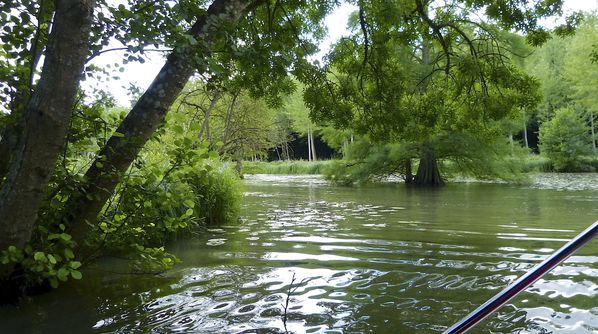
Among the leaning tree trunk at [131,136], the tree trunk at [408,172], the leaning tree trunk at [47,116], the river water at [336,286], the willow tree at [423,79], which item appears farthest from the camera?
the tree trunk at [408,172]

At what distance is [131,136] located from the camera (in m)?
3.45

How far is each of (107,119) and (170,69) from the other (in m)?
0.86

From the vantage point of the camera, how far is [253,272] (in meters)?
4.76

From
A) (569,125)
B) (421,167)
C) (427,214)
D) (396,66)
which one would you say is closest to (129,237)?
(396,66)

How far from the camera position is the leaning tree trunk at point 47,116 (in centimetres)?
270

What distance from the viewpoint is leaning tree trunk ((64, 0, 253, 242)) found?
349cm

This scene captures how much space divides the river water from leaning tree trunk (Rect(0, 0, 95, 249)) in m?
0.90

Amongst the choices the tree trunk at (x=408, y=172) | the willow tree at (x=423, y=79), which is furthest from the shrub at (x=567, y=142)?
the willow tree at (x=423, y=79)

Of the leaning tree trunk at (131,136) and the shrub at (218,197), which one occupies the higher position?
the leaning tree trunk at (131,136)

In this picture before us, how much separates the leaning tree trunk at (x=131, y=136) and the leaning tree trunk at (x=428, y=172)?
16782mm

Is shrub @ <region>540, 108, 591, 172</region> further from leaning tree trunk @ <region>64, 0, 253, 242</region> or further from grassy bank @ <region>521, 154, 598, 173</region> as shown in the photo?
leaning tree trunk @ <region>64, 0, 253, 242</region>

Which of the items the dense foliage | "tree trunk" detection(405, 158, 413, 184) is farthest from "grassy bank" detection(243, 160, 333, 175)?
the dense foliage

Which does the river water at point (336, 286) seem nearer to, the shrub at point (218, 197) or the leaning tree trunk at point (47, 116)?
the shrub at point (218, 197)

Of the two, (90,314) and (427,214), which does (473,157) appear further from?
(90,314)
